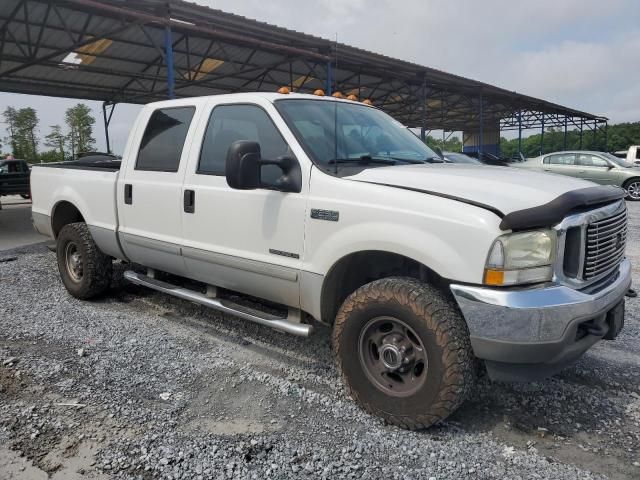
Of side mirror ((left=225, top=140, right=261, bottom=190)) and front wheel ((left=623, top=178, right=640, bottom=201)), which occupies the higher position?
side mirror ((left=225, top=140, right=261, bottom=190))

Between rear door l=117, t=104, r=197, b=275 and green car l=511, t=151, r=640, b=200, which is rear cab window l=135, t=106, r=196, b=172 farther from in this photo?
green car l=511, t=151, r=640, b=200

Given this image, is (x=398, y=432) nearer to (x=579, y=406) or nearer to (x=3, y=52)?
(x=579, y=406)

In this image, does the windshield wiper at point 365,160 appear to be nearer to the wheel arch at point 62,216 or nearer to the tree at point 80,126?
the wheel arch at point 62,216

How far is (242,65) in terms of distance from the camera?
16828 mm

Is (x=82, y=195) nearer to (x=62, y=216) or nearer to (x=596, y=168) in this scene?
(x=62, y=216)

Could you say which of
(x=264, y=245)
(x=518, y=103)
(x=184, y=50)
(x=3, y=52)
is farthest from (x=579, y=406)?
(x=518, y=103)

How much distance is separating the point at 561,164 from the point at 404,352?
47.8 feet

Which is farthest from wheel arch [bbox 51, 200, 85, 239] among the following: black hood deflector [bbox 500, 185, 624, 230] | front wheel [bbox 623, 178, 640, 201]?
front wheel [bbox 623, 178, 640, 201]

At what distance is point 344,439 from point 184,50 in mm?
15093

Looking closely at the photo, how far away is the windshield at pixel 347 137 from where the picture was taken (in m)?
3.23

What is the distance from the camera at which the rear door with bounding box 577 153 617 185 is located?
1501 centimetres

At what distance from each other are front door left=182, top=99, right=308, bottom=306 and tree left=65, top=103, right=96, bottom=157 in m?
52.9

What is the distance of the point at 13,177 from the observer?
54.5 feet

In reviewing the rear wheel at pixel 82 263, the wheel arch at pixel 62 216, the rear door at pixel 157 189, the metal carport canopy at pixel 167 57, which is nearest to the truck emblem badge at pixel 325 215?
the rear door at pixel 157 189
